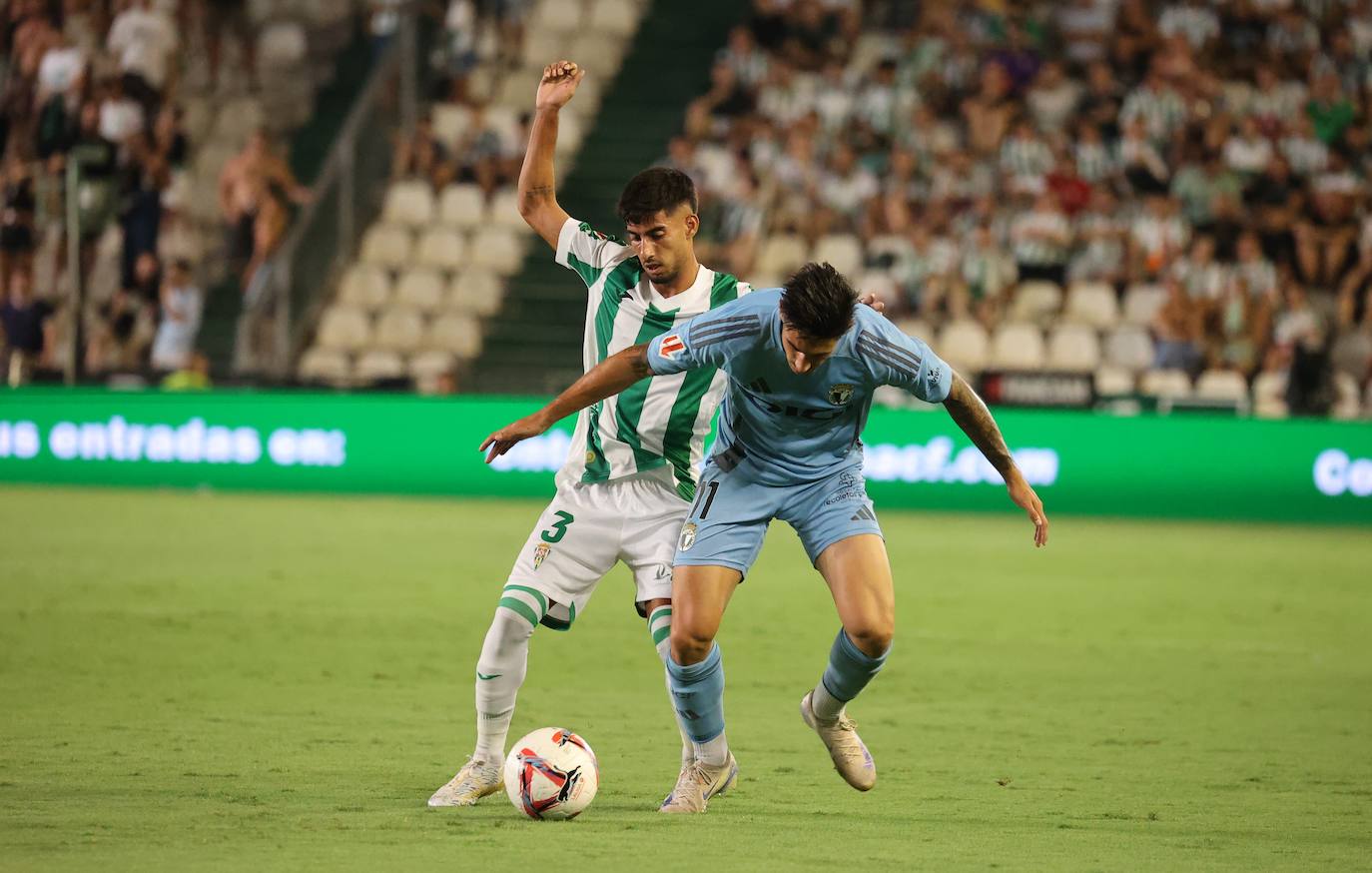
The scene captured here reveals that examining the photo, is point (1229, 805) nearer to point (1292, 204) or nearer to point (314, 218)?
point (1292, 204)

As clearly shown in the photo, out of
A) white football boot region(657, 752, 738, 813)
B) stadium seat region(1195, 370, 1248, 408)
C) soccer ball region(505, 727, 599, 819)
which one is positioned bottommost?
stadium seat region(1195, 370, 1248, 408)

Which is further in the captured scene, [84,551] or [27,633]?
[84,551]

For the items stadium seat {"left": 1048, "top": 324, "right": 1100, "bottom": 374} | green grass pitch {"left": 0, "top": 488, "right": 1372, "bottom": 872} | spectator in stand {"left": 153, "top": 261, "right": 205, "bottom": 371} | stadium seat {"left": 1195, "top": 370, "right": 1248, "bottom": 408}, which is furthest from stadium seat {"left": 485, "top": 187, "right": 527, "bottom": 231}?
stadium seat {"left": 1195, "top": 370, "right": 1248, "bottom": 408}

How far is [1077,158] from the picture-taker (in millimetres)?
22109

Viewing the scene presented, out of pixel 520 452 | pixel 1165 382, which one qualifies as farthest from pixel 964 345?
pixel 520 452

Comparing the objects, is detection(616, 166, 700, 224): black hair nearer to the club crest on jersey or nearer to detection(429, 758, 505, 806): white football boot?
the club crest on jersey

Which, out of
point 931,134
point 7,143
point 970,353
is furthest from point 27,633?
point 7,143

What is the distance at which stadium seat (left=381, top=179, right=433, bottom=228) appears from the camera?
78.1 feet

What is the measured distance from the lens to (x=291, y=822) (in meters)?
6.32

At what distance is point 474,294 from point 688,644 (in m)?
17.2

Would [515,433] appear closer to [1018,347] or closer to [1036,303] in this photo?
[1018,347]

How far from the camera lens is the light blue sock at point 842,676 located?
688 centimetres

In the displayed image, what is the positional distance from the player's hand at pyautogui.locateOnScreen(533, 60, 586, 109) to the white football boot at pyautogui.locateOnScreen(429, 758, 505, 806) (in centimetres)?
244

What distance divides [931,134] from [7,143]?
12063mm
